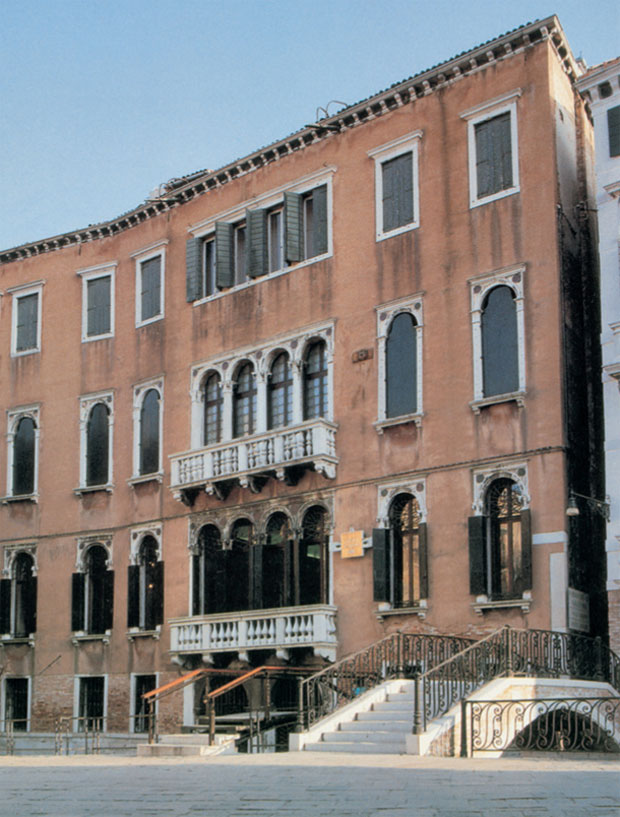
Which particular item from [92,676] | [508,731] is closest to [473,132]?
[508,731]

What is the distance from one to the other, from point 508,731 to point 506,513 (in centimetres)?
565

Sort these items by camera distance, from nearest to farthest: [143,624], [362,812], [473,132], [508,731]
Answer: [362,812] → [508,731] → [473,132] → [143,624]

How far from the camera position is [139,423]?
30.8 m

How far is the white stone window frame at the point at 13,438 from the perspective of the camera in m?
32.5

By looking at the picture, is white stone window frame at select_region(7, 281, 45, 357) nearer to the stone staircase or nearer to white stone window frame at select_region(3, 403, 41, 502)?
white stone window frame at select_region(3, 403, 41, 502)

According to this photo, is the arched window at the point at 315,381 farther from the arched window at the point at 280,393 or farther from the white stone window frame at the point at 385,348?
the white stone window frame at the point at 385,348

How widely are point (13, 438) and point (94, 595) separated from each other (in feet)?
17.0

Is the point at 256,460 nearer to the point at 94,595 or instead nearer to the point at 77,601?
the point at 94,595

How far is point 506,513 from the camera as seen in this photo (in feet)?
76.5

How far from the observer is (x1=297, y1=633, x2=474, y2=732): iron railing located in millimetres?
20797

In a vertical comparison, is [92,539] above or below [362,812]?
above

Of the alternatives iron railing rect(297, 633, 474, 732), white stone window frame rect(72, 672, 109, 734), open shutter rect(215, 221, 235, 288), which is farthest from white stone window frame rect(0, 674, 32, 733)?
open shutter rect(215, 221, 235, 288)

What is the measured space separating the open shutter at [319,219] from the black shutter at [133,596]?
8.85 metres

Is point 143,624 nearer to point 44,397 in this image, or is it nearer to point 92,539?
point 92,539
